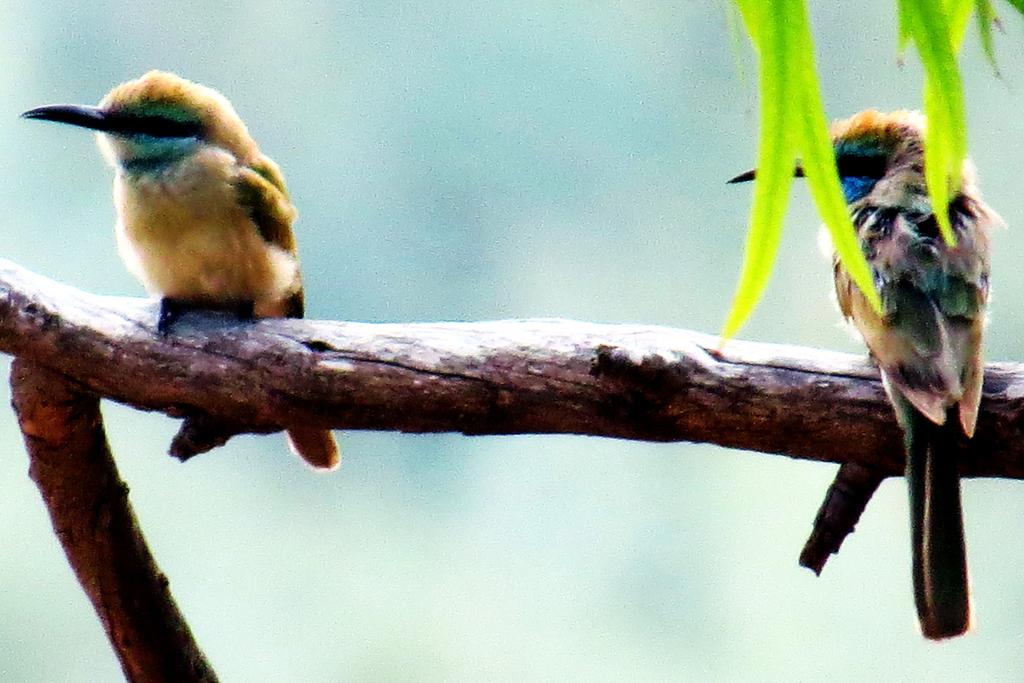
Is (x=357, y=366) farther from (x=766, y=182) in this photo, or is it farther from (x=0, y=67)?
(x=0, y=67)

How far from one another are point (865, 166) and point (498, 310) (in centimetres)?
110

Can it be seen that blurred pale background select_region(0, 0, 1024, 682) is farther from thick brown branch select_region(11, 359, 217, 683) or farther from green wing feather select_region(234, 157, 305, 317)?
thick brown branch select_region(11, 359, 217, 683)

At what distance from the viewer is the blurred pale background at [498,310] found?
9.38 ft

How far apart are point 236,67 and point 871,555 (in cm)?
181

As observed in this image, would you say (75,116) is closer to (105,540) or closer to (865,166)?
(105,540)

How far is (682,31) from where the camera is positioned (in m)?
2.99

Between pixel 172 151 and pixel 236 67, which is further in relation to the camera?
pixel 236 67

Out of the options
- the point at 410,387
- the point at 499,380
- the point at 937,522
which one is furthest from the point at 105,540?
the point at 937,522

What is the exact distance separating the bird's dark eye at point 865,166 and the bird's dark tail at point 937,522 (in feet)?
1.93

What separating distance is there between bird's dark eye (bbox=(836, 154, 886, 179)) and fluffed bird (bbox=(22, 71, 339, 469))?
91cm

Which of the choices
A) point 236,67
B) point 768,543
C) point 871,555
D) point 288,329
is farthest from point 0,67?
point 871,555

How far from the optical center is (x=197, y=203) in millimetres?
2004

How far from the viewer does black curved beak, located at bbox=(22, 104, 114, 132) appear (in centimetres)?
200

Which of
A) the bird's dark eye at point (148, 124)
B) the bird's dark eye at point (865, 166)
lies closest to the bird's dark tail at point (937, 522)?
the bird's dark eye at point (865, 166)
